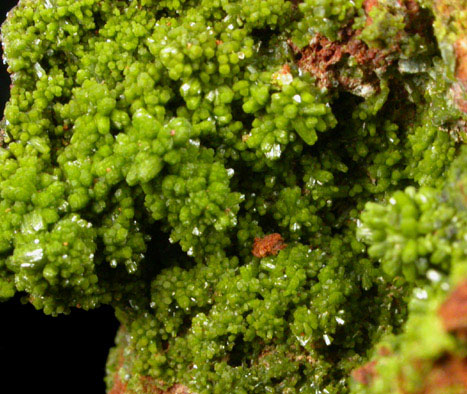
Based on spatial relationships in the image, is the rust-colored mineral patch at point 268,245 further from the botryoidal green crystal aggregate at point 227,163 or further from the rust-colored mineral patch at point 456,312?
the rust-colored mineral patch at point 456,312

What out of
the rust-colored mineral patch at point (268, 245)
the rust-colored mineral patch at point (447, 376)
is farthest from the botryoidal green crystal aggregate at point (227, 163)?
the rust-colored mineral patch at point (447, 376)

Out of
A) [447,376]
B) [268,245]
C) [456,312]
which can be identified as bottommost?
[268,245]

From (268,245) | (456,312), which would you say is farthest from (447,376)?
(268,245)

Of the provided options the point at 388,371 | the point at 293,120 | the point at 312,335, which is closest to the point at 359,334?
the point at 312,335

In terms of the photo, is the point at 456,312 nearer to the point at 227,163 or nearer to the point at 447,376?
the point at 447,376

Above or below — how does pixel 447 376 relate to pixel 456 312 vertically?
below

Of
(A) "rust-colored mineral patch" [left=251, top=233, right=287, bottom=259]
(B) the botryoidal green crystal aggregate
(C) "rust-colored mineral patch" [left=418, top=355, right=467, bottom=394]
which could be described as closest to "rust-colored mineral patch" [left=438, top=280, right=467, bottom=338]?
(C) "rust-colored mineral patch" [left=418, top=355, right=467, bottom=394]

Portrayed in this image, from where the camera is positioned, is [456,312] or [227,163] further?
[227,163]

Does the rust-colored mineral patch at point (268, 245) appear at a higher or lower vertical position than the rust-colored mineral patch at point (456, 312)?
lower
